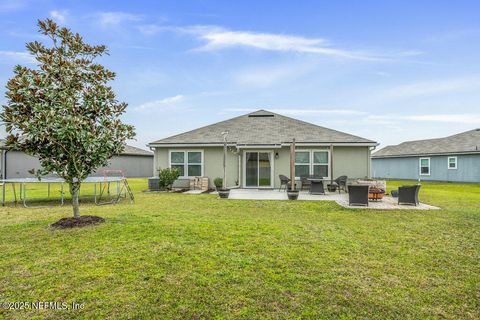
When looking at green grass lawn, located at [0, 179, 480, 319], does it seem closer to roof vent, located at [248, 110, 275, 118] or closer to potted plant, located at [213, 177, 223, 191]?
potted plant, located at [213, 177, 223, 191]

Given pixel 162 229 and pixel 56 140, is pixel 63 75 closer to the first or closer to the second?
pixel 56 140

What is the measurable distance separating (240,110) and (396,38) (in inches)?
518

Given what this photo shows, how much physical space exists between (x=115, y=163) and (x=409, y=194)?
92.1 ft

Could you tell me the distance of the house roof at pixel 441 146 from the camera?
75.3 ft

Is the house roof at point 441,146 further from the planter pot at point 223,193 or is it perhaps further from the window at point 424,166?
the planter pot at point 223,193

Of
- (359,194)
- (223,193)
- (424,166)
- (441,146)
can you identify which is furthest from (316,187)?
(441,146)

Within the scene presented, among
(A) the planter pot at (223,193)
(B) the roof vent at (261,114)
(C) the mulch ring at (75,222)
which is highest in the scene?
(B) the roof vent at (261,114)

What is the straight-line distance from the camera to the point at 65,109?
21.4 ft

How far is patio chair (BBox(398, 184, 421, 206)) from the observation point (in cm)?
1005

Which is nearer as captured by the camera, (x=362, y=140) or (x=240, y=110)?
(x=362, y=140)

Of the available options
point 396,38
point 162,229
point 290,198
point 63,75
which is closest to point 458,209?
point 290,198

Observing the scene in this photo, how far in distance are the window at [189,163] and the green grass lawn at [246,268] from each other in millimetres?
8861

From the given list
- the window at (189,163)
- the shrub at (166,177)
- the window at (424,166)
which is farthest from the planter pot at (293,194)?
the window at (424,166)

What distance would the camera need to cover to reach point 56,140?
633 cm
